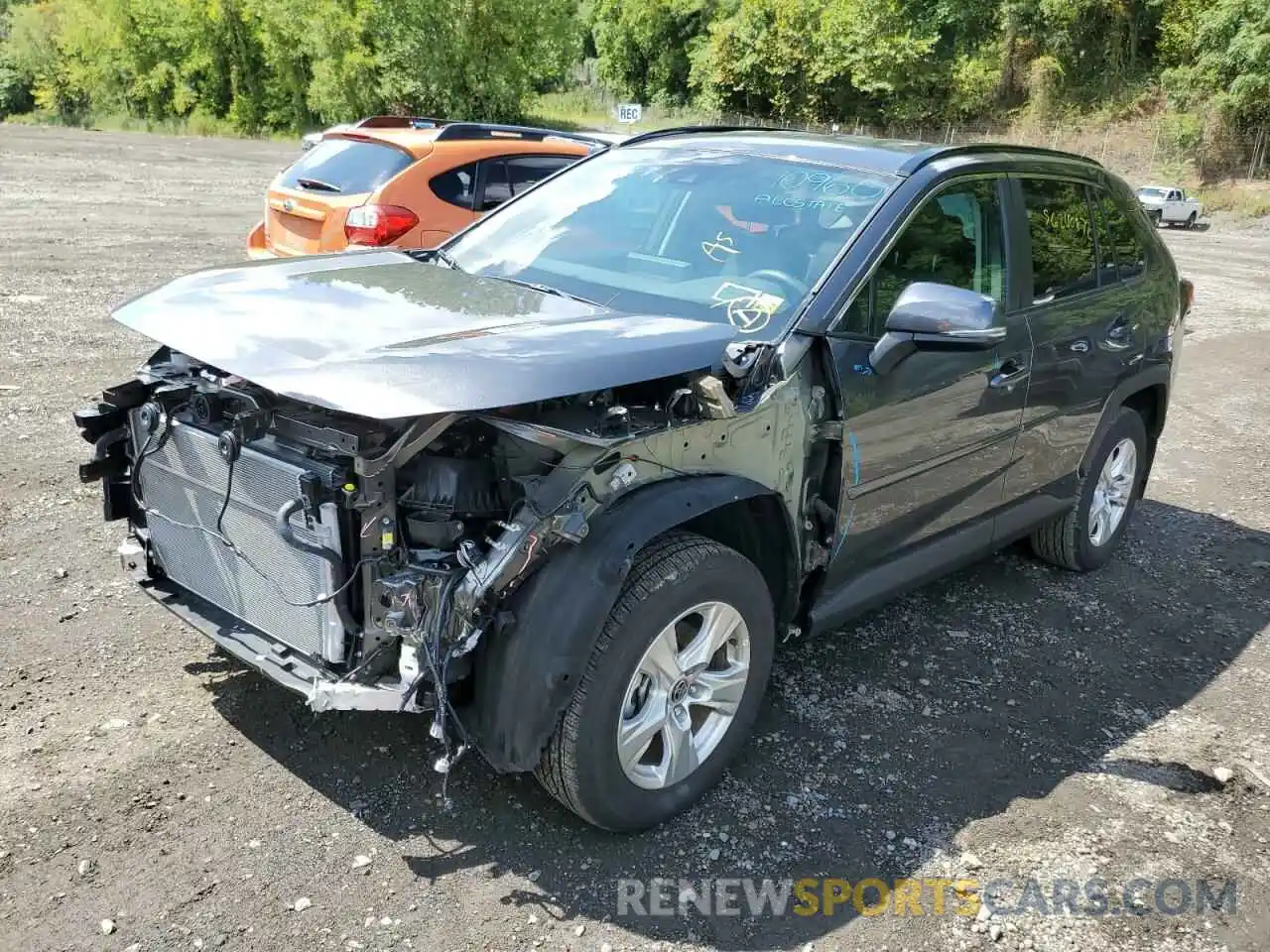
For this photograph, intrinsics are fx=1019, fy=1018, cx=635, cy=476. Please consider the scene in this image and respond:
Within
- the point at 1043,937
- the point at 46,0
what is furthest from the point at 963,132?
the point at 46,0

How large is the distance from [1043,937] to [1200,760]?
1.32 m

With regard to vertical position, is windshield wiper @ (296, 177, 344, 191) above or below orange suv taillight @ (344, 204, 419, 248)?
above

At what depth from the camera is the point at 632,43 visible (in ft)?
231

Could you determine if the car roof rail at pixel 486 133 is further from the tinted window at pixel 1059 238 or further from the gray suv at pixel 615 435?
the tinted window at pixel 1059 238

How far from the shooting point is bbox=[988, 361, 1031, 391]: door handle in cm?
391

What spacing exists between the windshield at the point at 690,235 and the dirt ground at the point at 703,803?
1532 millimetres

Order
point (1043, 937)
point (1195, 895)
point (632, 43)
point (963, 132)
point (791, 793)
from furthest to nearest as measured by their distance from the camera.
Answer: point (632, 43) → point (963, 132) → point (791, 793) → point (1195, 895) → point (1043, 937)

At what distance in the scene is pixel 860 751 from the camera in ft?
11.7

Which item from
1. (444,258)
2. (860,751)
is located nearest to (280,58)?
(444,258)

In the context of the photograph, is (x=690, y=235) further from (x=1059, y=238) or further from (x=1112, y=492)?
(x=1112, y=492)

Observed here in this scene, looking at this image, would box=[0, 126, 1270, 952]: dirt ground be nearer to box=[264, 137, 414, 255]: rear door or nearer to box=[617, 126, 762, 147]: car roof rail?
box=[617, 126, 762, 147]: car roof rail

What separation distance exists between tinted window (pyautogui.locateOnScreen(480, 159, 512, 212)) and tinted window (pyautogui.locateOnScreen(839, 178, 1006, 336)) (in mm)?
5516

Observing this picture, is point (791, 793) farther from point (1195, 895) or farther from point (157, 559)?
point (157, 559)

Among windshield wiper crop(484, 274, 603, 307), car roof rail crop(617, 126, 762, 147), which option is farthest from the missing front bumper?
→ car roof rail crop(617, 126, 762, 147)
